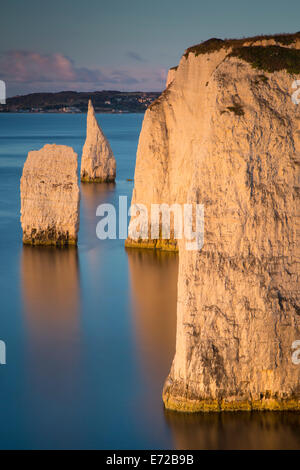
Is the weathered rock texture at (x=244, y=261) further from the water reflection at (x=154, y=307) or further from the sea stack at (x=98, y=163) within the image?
the sea stack at (x=98, y=163)

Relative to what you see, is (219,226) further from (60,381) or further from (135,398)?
(60,381)

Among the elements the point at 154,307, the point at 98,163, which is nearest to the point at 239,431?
the point at 154,307

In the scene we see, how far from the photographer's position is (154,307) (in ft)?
78.2

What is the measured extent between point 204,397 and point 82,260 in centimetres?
1633

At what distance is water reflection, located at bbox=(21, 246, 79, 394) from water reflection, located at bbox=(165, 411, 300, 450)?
370 cm

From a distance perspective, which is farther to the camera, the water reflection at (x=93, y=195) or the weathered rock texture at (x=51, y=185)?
the water reflection at (x=93, y=195)

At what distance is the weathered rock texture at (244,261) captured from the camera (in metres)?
14.1

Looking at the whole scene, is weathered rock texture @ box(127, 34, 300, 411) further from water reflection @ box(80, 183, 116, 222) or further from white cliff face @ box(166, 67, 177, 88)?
water reflection @ box(80, 183, 116, 222)

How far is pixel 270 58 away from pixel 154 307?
430 inches

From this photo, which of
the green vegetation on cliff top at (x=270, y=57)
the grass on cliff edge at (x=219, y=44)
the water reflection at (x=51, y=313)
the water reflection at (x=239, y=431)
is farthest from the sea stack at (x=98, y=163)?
the water reflection at (x=239, y=431)

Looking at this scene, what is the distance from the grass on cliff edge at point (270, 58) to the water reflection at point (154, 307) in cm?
766

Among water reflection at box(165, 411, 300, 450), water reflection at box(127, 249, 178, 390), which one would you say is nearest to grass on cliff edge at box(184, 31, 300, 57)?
water reflection at box(127, 249, 178, 390)

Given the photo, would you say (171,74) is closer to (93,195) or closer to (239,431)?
(93,195)
